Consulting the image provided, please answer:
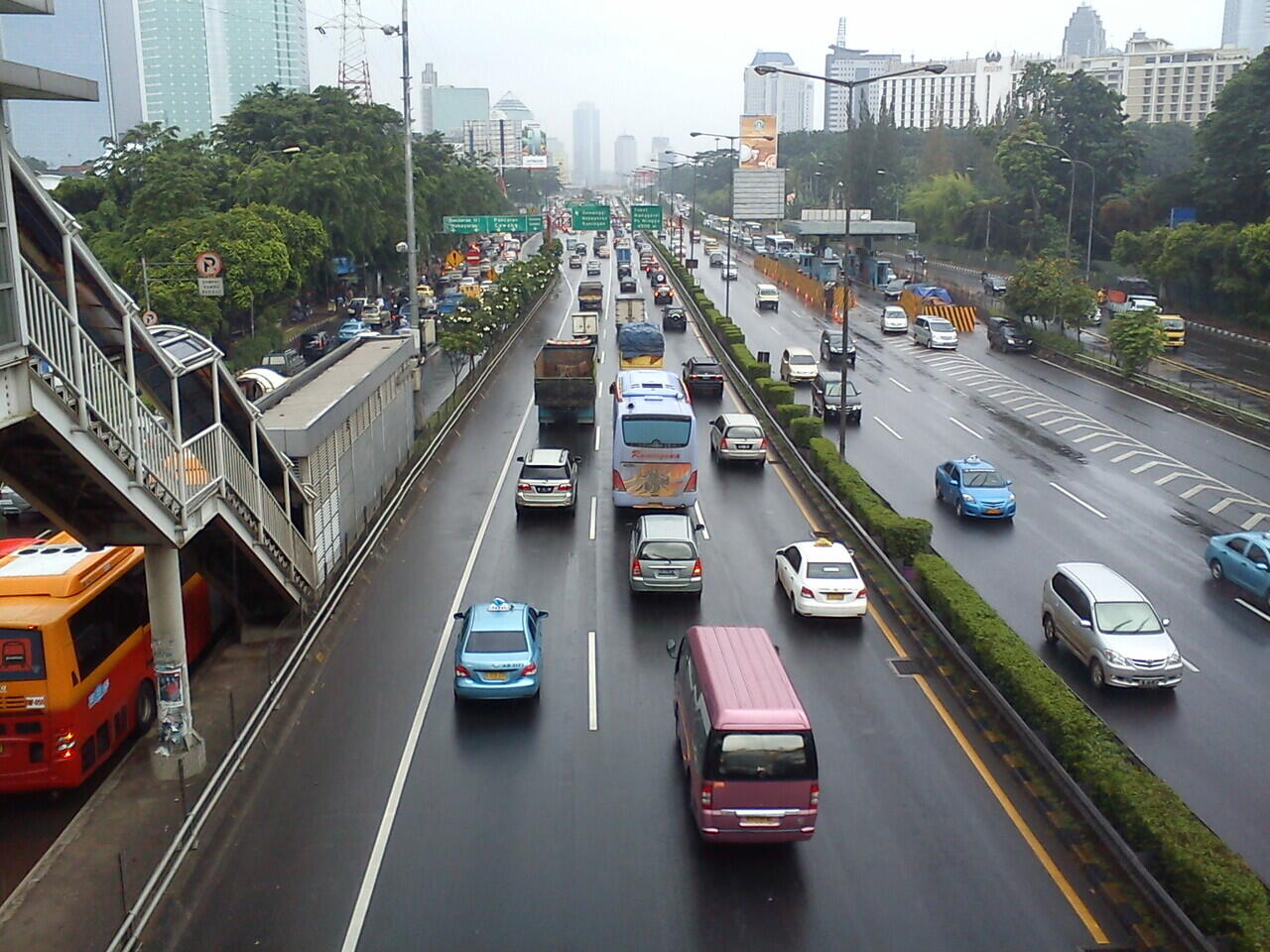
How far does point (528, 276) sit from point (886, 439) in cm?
3947

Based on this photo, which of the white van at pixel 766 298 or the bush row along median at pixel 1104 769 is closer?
the bush row along median at pixel 1104 769

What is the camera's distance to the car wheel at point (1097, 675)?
17797mm

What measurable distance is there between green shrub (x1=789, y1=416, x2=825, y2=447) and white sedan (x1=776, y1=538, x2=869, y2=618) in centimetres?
1106

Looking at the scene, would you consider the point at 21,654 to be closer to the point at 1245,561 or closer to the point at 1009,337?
the point at 1245,561

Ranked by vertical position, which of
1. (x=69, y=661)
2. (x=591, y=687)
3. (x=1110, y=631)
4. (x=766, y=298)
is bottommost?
(x=591, y=687)

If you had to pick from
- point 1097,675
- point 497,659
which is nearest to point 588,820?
point 497,659

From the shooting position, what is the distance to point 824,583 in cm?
2058

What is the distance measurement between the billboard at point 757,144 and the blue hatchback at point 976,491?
42699 millimetres

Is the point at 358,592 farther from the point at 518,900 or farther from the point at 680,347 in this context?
the point at 680,347

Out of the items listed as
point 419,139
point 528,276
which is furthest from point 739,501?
point 419,139

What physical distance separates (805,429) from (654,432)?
7394 millimetres

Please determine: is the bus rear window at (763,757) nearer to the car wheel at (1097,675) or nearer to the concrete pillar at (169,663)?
the concrete pillar at (169,663)

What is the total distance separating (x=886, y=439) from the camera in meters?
36.9

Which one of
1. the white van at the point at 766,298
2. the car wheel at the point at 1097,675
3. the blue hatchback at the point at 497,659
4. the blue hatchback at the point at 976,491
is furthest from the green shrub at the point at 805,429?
the white van at the point at 766,298
